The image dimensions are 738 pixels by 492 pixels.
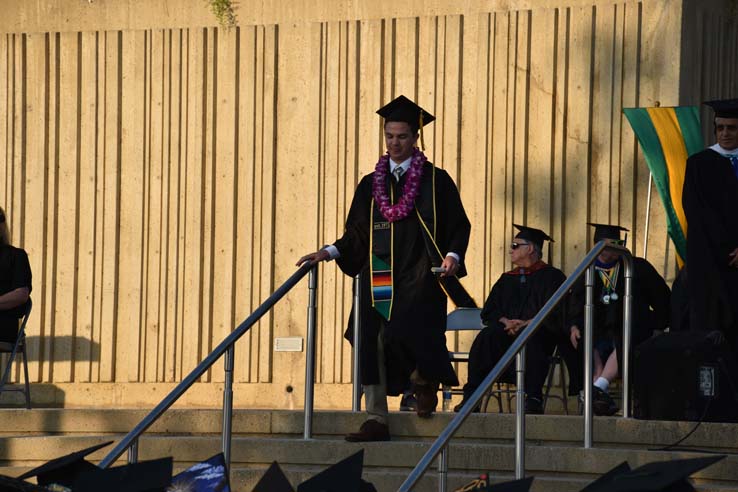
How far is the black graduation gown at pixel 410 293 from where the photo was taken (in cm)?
822

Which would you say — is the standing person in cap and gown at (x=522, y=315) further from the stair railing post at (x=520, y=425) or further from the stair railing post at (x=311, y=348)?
the stair railing post at (x=520, y=425)

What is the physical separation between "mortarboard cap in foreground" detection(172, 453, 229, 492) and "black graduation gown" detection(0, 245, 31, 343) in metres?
4.07

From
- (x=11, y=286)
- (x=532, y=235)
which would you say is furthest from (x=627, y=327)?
(x=11, y=286)

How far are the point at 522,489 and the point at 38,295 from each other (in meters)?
7.38

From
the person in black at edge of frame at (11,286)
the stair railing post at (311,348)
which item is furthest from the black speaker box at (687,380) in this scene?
the person in black at edge of frame at (11,286)

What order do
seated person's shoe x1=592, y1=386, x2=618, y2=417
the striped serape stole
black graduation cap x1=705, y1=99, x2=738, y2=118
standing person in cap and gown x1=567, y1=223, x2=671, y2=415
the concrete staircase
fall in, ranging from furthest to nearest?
standing person in cap and gown x1=567, y1=223, x2=671, y2=415 → seated person's shoe x1=592, y1=386, x2=618, y2=417 → the striped serape stole → black graduation cap x1=705, y1=99, x2=738, y2=118 → the concrete staircase

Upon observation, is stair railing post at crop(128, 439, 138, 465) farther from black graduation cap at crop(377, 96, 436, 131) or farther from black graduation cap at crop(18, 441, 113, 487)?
black graduation cap at crop(377, 96, 436, 131)

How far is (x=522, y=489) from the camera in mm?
5531

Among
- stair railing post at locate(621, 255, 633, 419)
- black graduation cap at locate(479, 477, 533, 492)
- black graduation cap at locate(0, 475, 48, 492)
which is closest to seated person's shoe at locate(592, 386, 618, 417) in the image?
stair railing post at locate(621, 255, 633, 419)

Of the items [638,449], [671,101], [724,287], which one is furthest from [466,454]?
Result: [671,101]

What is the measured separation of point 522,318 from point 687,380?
87.2 inches

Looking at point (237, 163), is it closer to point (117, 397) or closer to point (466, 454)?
point (117, 397)

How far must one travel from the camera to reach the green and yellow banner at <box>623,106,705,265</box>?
10.1m

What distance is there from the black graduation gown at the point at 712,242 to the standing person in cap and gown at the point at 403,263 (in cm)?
113
